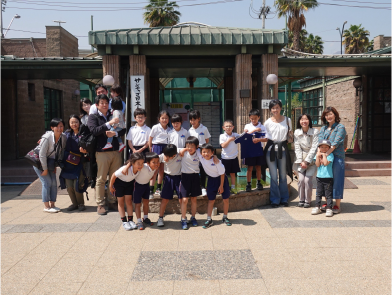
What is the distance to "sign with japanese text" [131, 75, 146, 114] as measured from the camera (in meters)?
9.11

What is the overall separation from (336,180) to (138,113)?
11.3 ft

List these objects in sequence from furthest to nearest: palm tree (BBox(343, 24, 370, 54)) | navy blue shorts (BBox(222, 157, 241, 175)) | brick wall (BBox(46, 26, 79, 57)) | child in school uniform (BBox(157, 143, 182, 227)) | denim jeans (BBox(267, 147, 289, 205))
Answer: palm tree (BBox(343, 24, 370, 54)), brick wall (BBox(46, 26, 79, 57)), denim jeans (BBox(267, 147, 289, 205)), navy blue shorts (BBox(222, 157, 241, 175)), child in school uniform (BBox(157, 143, 182, 227))

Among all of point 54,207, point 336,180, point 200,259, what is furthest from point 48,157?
point 336,180

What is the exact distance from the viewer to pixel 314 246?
4.51 metres

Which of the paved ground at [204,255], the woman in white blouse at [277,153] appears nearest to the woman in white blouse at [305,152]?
the woman in white blouse at [277,153]

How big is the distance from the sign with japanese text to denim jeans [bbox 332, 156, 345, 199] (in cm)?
495

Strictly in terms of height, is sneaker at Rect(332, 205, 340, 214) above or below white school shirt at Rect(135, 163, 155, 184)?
below

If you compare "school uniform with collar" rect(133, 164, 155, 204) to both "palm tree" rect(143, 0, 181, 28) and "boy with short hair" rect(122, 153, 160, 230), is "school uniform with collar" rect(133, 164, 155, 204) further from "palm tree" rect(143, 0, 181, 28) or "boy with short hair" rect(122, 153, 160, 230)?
"palm tree" rect(143, 0, 181, 28)

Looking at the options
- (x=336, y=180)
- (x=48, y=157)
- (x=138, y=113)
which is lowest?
(x=336, y=180)

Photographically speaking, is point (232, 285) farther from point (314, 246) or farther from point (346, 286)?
point (314, 246)

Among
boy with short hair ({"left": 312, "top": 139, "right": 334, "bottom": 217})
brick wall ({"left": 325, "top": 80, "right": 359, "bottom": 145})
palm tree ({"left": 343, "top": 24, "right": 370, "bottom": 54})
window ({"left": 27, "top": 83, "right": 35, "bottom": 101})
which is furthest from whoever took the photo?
palm tree ({"left": 343, "top": 24, "right": 370, "bottom": 54})

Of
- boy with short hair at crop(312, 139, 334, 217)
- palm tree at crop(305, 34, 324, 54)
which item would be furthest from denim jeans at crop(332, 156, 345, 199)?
palm tree at crop(305, 34, 324, 54)

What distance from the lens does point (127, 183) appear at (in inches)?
213

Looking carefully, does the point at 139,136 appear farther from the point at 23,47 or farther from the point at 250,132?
the point at 23,47
